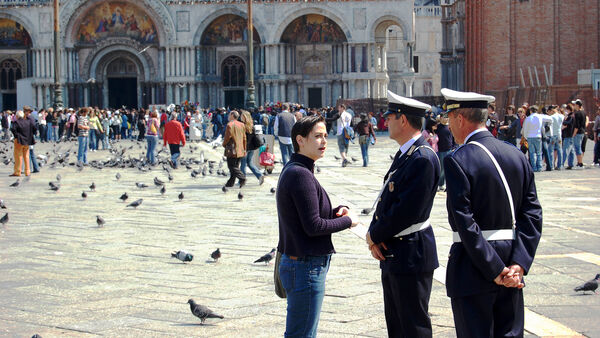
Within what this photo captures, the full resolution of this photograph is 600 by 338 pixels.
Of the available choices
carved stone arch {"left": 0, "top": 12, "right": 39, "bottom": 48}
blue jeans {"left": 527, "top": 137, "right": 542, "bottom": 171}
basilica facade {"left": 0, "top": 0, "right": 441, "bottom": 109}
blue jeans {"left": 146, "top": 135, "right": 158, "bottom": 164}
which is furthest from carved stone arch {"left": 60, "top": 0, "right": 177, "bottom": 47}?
blue jeans {"left": 527, "top": 137, "right": 542, "bottom": 171}

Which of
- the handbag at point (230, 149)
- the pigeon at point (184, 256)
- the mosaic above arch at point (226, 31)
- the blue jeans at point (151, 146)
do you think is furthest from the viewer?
the mosaic above arch at point (226, 31)

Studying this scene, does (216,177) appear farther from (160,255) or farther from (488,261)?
(488,261)

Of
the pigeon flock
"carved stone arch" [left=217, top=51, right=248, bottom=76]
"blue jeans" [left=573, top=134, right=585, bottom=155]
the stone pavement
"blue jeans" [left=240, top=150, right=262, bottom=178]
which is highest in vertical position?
"carved stone arch" [left=217, top=51, right=248, bottom=76]

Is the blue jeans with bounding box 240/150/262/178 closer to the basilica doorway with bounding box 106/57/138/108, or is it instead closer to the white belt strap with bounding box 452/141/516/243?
the white belt strap with bounding box 452/141/516/243

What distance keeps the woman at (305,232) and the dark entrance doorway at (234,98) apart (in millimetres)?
44639

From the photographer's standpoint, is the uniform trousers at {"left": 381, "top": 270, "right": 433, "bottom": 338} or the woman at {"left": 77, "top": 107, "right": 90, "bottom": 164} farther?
the woman at {"left": 77, "top": 107, "right": 90, "bottom": 164}

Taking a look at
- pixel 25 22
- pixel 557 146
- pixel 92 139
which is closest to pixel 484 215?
pixel 557 146

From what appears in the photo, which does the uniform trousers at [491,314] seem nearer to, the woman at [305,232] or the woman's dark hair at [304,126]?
the woman at [305,232]

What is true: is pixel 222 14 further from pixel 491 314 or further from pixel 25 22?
pixel 491 314

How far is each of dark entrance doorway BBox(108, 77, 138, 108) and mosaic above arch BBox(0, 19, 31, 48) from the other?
505 centimetres

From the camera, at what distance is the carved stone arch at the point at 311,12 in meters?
47.4

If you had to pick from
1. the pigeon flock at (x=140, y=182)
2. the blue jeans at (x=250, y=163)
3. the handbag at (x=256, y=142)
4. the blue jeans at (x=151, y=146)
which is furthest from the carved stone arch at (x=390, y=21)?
the handbag at (x=256, y=142)

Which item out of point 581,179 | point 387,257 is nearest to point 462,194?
point 387,257

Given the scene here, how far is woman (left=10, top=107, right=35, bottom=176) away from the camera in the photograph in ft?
63.2
